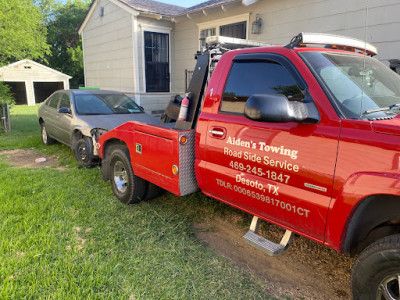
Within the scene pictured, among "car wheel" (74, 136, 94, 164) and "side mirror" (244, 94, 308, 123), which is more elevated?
"side mirror" (244, 94, 308, 123)

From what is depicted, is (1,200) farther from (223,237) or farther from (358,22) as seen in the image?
(358,22)

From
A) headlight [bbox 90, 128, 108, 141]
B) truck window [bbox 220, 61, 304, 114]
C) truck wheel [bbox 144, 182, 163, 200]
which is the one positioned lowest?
truck wheel [bbox 144, 182, 163, 200]

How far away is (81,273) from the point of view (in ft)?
9.47

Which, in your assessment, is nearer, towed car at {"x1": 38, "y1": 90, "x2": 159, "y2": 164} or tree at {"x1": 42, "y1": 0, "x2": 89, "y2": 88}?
towed car at {"x1": 38, "y1": 90, "x2": 159, "y2": 164}

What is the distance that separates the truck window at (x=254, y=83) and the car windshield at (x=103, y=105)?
4596 mm

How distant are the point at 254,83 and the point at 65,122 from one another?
5471 millimetres

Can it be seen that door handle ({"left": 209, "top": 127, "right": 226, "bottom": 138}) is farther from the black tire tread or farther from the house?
the house

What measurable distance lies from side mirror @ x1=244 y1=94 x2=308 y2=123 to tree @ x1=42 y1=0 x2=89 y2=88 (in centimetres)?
4057

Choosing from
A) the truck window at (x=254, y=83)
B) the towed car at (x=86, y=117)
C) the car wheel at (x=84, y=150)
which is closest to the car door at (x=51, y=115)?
the towed car at (x=86, y=117)

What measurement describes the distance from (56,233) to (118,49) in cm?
1125

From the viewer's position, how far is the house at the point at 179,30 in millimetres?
6911

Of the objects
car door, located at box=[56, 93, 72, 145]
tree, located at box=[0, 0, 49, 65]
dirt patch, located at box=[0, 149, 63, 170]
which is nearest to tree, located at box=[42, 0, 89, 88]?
tree, located at box=[0, 0, 49, 65]

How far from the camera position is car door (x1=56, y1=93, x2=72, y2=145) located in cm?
694

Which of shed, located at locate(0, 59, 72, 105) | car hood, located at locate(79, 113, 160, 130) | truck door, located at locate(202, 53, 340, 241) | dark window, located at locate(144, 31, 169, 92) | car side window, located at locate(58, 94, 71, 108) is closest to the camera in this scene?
truck door, located at locate(202, 53, 340, 241)
